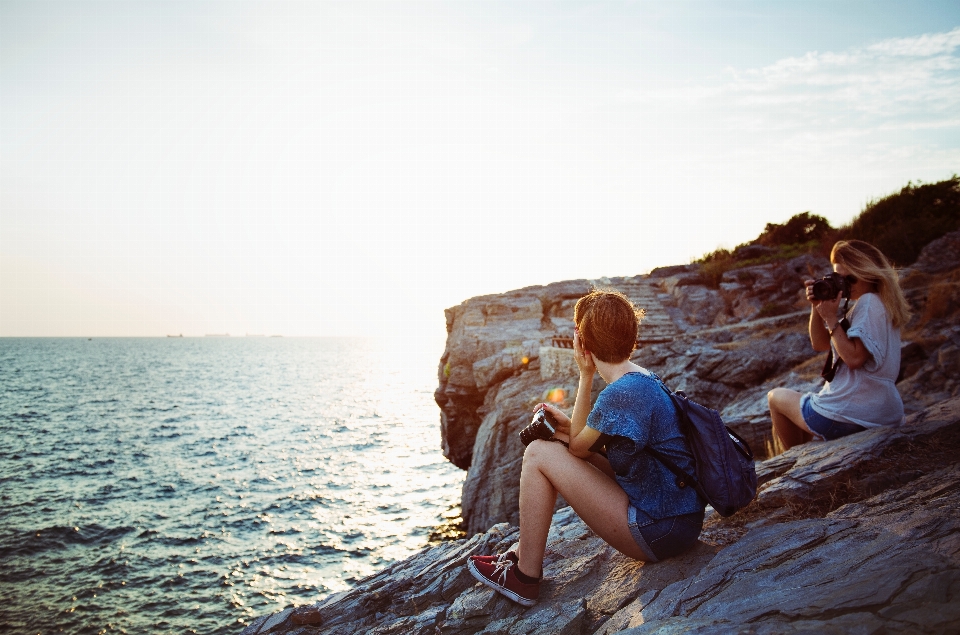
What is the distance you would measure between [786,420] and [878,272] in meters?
2.05

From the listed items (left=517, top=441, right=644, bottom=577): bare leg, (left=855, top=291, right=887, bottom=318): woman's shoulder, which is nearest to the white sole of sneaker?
(left=517, top=441, right=644, bottom=577): bare leg

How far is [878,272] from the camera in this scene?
5047 millimetres

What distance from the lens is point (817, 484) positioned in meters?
4.58

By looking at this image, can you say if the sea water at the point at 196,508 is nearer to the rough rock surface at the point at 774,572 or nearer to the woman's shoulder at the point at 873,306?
the rough rock surface at the point at 774,572

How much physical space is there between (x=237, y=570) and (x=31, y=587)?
494cm

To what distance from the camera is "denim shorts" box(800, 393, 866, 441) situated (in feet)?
17.8

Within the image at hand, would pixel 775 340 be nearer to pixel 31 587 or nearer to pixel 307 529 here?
pixel 307 529

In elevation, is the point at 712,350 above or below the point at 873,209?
below

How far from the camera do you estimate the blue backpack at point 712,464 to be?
130 inches

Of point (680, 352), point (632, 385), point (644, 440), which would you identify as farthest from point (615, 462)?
point (680, 352)

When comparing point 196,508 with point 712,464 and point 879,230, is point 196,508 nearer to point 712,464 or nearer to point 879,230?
point 712,464

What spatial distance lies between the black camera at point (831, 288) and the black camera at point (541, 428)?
3.15 m

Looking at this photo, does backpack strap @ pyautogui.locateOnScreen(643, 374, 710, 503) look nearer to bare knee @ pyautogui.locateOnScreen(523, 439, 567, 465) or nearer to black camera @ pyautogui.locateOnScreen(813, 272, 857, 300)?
bare knee @ pyautogui.locateOnScreen(523, 439, 567, 465)

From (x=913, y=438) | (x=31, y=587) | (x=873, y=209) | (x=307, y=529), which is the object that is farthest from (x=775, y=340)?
(x=31, y=587)
